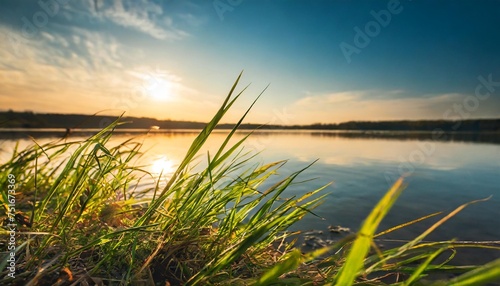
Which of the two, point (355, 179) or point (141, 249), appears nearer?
point (141, 249)

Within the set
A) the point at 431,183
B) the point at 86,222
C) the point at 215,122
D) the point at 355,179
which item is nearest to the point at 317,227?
the point at 86,222

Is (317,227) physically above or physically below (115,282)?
below

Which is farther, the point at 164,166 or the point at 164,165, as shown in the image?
the point at 164,165

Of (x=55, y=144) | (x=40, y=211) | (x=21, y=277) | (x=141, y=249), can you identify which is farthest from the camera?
(x=55, y=144)

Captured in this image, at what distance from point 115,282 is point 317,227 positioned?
4206mm

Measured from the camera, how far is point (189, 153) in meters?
1.38

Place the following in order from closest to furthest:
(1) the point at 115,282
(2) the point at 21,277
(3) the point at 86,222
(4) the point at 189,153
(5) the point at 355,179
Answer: (2) the point at 21,277 → (1) the point at 115,282 → (4) the point at 189,153 → (3) the point at 86,222 → (5) the point at 355,179

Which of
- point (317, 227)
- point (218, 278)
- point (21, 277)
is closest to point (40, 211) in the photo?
point (21, 277)

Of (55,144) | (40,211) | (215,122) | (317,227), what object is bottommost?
(317,227)

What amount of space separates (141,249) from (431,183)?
Answer: 33.3 feet

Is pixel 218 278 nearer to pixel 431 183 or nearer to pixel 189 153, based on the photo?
pixel 189 153

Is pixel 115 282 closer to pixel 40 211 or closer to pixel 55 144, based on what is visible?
pixel 40 211

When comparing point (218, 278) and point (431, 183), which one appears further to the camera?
point (431, 183)

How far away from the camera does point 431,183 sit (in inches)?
367
